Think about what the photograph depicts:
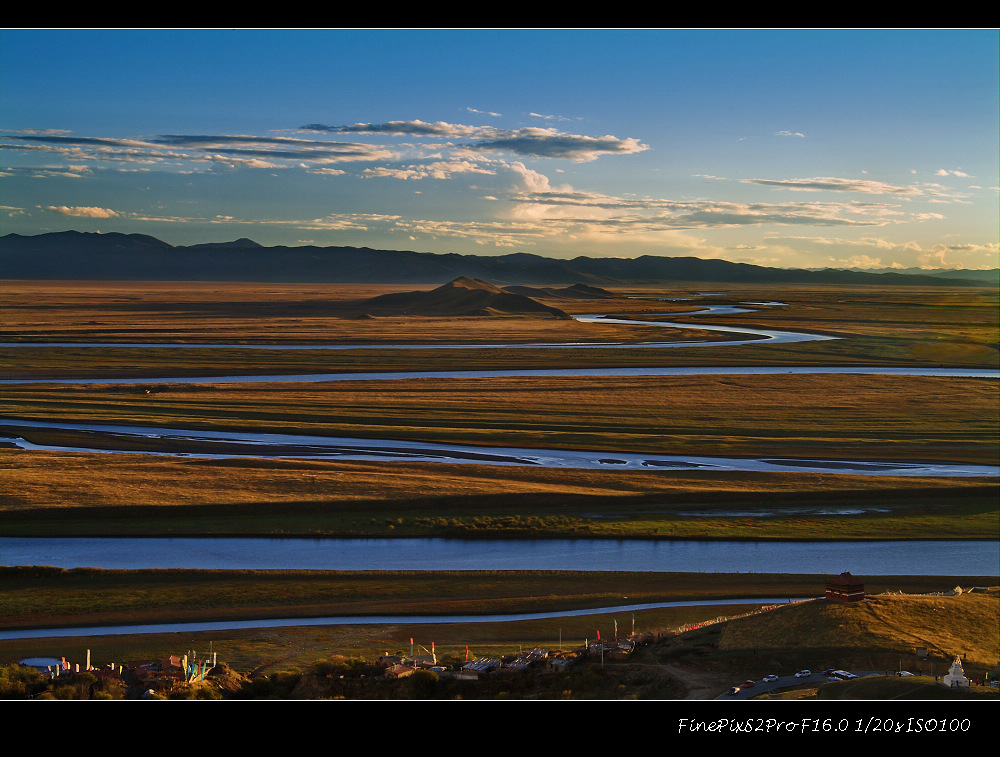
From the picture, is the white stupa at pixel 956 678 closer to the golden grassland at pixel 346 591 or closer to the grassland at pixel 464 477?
the grassland at pixel 464 477

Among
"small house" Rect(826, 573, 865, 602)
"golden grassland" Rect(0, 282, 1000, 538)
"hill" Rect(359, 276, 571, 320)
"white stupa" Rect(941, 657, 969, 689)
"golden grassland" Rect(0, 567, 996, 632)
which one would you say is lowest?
"golden grassland" Rect(0, 567, 996, 632)

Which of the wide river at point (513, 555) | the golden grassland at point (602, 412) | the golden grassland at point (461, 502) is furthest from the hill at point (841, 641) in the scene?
the golden grassland at point (602, 412)

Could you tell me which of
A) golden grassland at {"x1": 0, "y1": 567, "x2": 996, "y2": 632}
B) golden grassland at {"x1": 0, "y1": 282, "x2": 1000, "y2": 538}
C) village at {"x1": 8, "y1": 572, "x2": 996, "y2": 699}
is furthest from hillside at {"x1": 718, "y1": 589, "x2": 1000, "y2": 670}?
golden grassland at {"x1": 0, "y1": 282, "x2": 1000, "y2": 538}

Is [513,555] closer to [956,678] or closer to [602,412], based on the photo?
[956,678]

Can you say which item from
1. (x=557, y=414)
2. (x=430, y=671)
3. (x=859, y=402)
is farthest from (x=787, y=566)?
(x=859, y=402)

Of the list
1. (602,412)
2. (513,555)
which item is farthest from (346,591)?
(602,412)

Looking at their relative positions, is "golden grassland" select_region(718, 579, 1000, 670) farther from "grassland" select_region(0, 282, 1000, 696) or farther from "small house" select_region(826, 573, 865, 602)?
"grassland" select_region(0, 282, 1000, 696)
